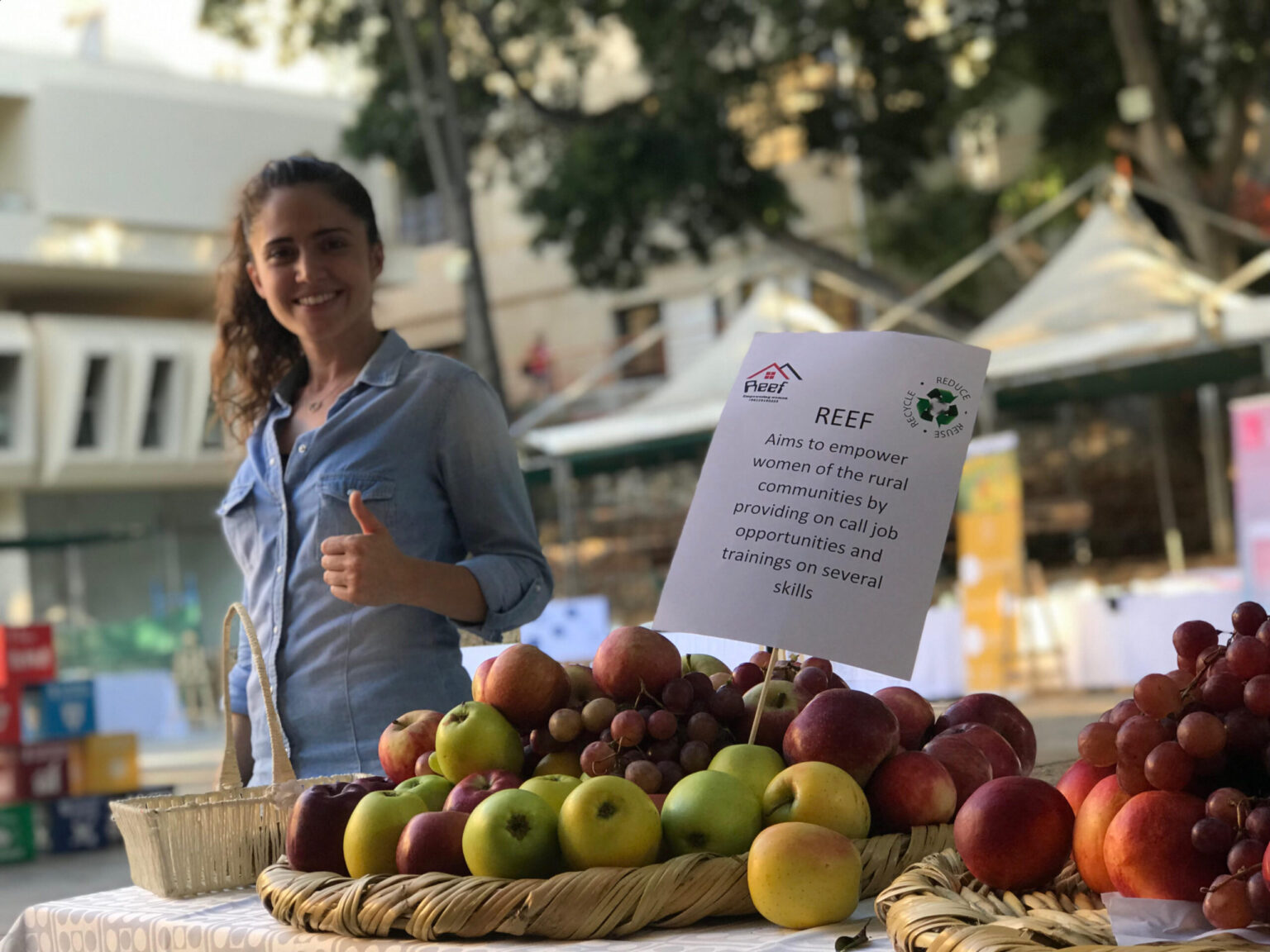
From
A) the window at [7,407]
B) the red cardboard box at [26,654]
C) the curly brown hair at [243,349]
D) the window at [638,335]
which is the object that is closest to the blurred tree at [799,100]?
the window at [638,335]

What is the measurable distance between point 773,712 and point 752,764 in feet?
0.42

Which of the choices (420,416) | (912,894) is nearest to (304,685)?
(420,416)

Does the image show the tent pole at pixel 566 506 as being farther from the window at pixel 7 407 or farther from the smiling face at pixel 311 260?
the window at pixel 7 407

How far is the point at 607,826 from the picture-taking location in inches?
52.6

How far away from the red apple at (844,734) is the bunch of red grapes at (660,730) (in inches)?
4.3

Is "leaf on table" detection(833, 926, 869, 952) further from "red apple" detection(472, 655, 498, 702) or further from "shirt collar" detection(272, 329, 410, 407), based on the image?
"shirt collar" detection(272, 329, 410, 407)

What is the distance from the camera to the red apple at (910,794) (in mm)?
1457

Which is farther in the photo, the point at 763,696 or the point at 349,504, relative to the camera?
the point at 349,504

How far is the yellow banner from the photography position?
10.8 metres

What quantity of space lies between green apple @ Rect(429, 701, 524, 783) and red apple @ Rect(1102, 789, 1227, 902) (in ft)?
2.12

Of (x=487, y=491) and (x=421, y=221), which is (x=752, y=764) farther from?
(x=421, y=221)

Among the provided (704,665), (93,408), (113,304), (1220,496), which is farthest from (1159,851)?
(113,304)

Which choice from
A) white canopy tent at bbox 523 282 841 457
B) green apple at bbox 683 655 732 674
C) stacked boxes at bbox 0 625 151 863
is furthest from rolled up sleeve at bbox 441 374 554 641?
white canopy tent at bbox 523 282 841 457

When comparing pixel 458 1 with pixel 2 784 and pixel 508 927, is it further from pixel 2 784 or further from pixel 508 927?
pixel 508 927
